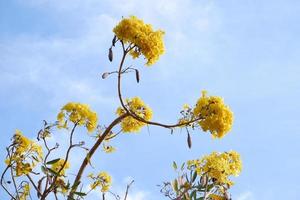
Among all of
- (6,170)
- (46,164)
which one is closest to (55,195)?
(46,164)

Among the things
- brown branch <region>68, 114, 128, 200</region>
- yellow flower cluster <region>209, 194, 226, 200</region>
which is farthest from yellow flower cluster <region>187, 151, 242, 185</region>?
brown branch <region>68, 114, 128, 200</region>

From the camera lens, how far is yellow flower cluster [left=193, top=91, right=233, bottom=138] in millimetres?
5938

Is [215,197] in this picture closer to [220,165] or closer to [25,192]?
[220,165]

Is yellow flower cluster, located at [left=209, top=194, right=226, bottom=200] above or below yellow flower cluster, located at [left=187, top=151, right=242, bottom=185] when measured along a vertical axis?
below

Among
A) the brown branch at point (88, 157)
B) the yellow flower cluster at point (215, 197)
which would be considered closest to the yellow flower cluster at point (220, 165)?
the yellow flower cluster at point (215, 197)

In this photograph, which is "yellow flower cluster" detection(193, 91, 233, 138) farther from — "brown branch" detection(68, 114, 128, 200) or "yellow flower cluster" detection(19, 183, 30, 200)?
"yellow flower cluster" detection(19, 183, 30, 200)

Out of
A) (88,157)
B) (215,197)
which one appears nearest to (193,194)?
(215,197)

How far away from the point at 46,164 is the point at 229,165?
207cm

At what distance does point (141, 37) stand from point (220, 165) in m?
1.63

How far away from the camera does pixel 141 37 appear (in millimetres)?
6254

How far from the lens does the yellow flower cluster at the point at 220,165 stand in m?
5.79

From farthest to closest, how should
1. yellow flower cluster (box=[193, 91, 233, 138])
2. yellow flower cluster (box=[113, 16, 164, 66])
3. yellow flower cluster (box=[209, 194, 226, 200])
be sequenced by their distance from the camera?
yellow flower cluster (box=[113, 16, 164, 66]), yellow flower cluster (box=[193, 91, 233, 138]), yellow flower cluster (box=[209, 194, 226, 200])

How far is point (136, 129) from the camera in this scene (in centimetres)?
739

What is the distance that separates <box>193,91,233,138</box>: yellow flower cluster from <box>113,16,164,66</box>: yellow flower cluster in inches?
30.1
